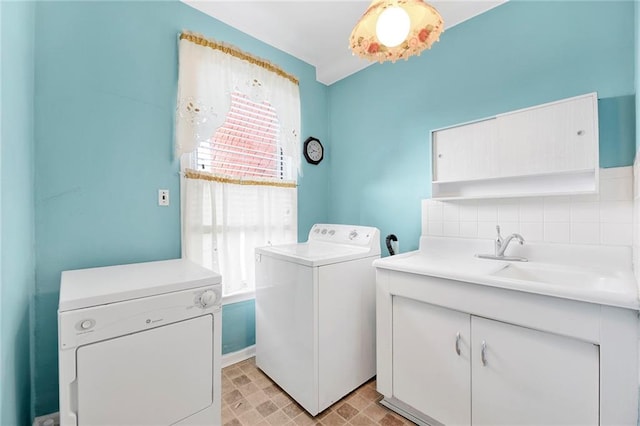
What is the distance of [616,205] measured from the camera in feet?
4.42

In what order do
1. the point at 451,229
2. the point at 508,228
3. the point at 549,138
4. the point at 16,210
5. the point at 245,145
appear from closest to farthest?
the point at 16,210
the point at 549,138
the point at 508,228
the point at 451,229
the point at 245,145

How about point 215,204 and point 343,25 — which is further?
point 343,25

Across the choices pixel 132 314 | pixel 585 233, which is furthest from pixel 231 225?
pixel 585 233

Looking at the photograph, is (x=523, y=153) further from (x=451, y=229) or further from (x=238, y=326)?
(x=238, y=326)

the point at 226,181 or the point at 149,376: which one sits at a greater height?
the point at 226,181

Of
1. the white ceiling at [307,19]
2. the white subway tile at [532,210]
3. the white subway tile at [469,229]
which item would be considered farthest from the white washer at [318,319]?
the white ceiling at [307,19]

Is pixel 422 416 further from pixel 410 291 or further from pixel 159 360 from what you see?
pixel 159 360

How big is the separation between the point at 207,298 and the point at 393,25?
150cm

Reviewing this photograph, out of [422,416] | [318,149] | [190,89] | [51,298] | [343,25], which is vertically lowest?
[422,416]

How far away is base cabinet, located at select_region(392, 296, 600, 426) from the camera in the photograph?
1019 mm

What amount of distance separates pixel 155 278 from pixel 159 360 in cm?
37

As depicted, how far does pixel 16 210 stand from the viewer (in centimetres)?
106

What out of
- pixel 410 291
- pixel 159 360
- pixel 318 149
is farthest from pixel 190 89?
pixel 410 291

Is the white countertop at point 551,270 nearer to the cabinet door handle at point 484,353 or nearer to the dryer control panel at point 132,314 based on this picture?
the cabinet door handle at point 484,353
